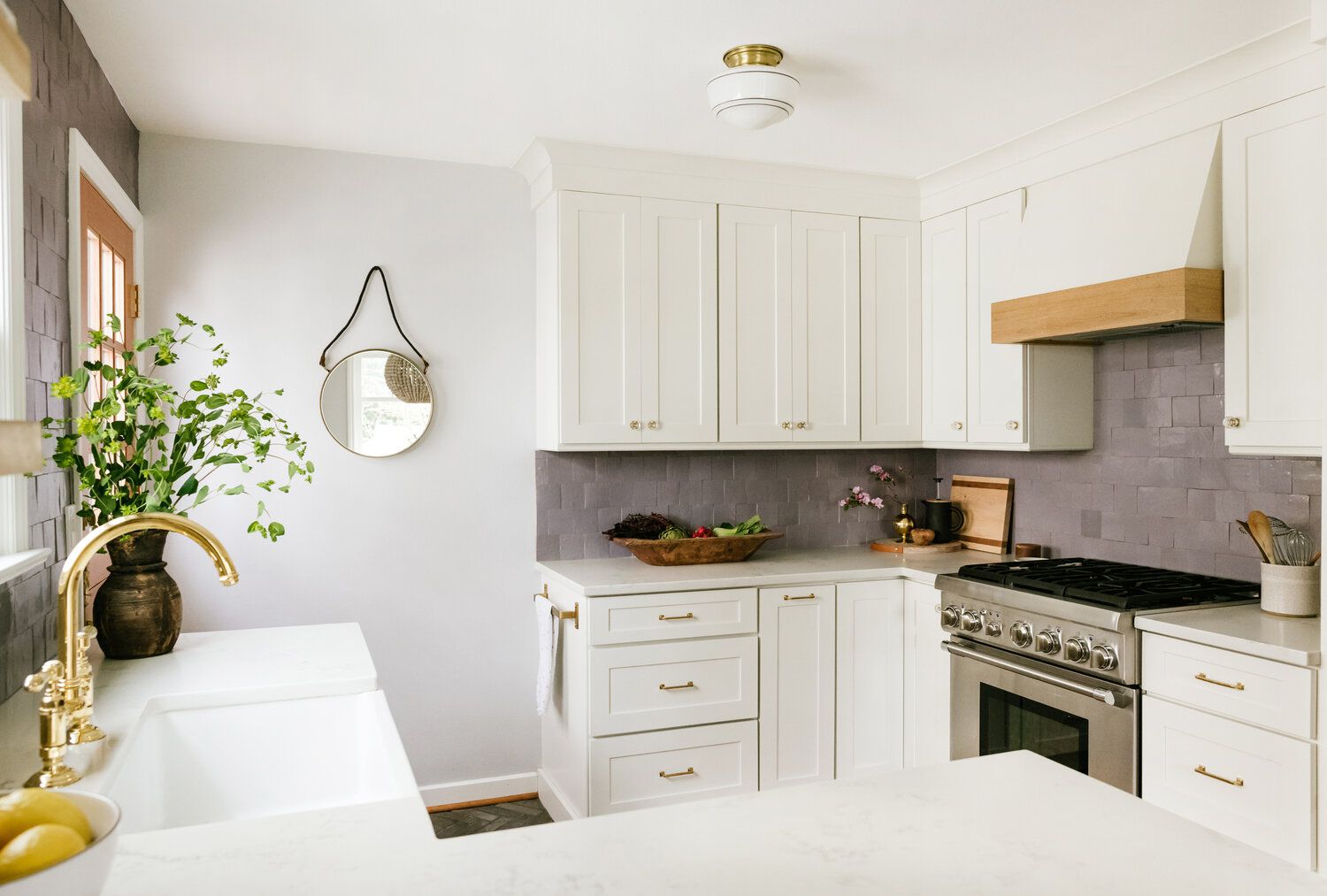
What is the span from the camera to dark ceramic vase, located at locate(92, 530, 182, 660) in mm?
2160

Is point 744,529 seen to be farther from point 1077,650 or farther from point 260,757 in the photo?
point 260,757

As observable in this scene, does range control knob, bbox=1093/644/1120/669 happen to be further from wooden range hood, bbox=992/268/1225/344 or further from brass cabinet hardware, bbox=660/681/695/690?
brass cabinet hardware, bbox=660/681/695/690

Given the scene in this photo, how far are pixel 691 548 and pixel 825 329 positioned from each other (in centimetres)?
104

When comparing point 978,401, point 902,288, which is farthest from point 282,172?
point 978,401

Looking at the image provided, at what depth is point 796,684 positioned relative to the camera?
3.39m

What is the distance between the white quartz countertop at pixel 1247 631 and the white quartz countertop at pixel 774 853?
1.32m

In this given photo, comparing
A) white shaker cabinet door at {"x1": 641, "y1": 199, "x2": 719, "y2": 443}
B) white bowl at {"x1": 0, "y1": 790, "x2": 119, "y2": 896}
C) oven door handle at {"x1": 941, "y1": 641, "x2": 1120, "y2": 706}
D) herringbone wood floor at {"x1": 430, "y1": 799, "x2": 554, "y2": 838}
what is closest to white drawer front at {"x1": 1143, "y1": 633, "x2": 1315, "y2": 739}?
oven door handle at {"x1": 941, "y1": 641, "x2": 1120, "y2": 706}

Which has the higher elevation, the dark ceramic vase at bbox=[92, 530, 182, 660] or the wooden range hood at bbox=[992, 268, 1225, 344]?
the wooden range hood at bbox=[992, 268, 1225, 344]

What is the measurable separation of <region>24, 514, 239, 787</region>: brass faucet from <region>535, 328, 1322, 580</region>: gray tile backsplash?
2.30m

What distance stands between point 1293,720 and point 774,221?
2.37 metres

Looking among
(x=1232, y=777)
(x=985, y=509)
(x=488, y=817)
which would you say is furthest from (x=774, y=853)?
(x=985, y=509)

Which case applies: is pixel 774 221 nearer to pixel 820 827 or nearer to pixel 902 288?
pixel 902 288

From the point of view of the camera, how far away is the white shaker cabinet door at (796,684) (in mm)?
3352

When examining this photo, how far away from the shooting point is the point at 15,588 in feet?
6.13
